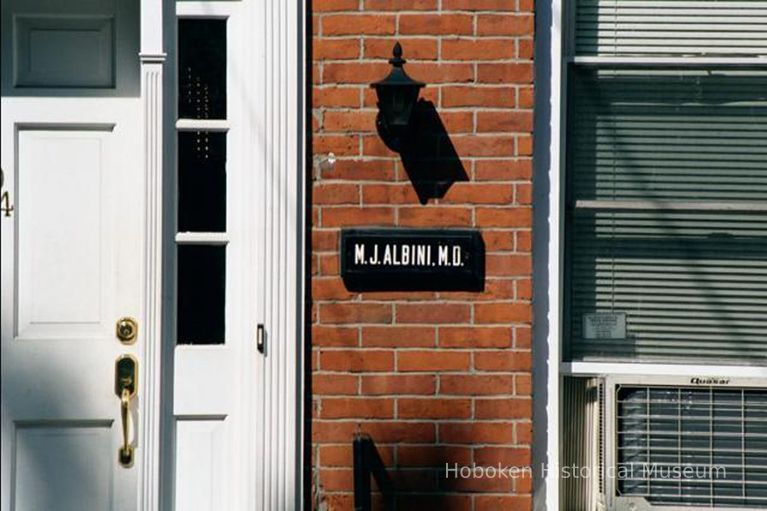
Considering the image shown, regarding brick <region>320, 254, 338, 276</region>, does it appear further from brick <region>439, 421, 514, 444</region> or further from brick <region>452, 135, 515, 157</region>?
brick <region>439, 421, 514, 444</region>

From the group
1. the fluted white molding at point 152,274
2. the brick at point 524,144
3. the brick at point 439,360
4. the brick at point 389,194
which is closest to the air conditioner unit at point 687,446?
the brick at point 439,360

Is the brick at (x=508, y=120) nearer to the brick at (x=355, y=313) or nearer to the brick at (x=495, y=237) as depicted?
the brick at (x=495, y=237)

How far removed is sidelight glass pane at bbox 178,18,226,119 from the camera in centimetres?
510

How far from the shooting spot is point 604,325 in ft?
17.2

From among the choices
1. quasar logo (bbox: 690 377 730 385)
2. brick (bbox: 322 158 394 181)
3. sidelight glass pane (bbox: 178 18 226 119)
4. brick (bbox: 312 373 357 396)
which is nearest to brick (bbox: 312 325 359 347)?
brick (bbox: 312 373 357 396)

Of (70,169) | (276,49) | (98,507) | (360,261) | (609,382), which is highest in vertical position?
(276,49)

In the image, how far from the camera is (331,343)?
5.02 meters

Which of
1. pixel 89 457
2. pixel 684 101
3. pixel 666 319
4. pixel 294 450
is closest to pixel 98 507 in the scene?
pixel 89 457

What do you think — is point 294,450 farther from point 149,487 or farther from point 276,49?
point 276,49

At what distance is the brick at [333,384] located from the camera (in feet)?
16.5

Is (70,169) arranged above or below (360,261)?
above

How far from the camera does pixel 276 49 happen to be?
5.04m

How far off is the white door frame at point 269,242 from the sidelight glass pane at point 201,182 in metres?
0.09

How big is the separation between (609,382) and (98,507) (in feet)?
6.70
